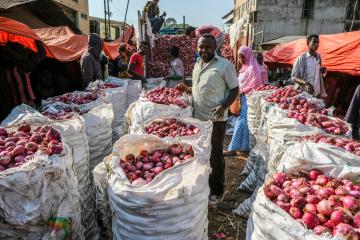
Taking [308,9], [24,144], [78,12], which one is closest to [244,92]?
[24,144]

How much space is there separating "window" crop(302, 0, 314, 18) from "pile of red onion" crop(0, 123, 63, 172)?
2150cm

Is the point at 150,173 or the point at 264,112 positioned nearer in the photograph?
the point at 150,173

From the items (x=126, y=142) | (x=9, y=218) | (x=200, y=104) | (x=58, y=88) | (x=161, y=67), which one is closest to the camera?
(x=9, y=218)

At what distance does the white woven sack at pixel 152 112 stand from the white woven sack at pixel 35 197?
1.84 metres

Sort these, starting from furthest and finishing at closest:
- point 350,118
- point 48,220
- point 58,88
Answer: point 58,88, point 350,118, point 48,220

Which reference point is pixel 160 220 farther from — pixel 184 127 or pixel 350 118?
pixel 350 118

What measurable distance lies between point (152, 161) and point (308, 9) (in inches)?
850

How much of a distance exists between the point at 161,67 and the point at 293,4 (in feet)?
44.7

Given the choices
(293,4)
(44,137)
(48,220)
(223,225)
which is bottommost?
(223,225)

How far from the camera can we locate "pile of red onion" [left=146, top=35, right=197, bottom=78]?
11133 mm

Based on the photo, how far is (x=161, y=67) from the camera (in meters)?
11.1

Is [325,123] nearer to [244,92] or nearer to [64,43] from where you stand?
[244,92]

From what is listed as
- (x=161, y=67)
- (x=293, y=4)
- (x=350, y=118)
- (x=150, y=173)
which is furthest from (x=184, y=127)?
(x=293, y=4)

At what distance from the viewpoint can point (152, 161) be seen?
2.63 metres
